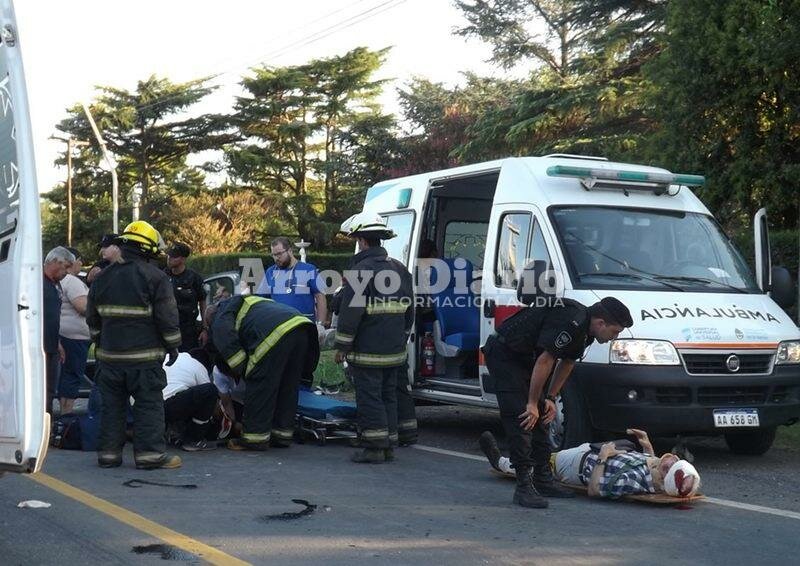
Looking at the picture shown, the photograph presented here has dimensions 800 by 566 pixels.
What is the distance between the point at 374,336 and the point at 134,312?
1.86 metres

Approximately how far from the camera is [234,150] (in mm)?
44688

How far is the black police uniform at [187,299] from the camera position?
11.3 metres

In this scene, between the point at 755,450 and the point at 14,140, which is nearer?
the point at 14,140

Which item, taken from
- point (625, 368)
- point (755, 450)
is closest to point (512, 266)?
point (625, 368)

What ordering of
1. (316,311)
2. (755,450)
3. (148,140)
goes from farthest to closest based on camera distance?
1. (148,140)
2. (316,311)
3. (755,450)

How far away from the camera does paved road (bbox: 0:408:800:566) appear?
5.58m

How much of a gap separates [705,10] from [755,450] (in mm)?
9836

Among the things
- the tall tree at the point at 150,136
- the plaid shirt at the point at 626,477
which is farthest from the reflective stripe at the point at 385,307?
the tall tree at the point at 150,136

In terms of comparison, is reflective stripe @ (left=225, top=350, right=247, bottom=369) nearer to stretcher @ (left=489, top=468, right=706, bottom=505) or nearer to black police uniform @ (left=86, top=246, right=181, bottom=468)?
black police uniform @ (left=86, top=246, right=181, bottom=468)

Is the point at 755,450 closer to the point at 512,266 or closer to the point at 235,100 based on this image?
the point at 512,266

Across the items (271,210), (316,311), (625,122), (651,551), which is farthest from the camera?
(271,210)

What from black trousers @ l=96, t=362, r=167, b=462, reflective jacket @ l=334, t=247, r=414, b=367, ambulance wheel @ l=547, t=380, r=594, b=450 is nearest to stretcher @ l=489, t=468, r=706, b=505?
ambulance wheel @ l=547, t=380, r=594, b=450

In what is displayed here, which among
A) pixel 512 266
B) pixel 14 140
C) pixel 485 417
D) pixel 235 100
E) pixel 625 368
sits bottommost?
→ pixel 485 417

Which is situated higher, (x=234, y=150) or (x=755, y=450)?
(x=234, y=150)
